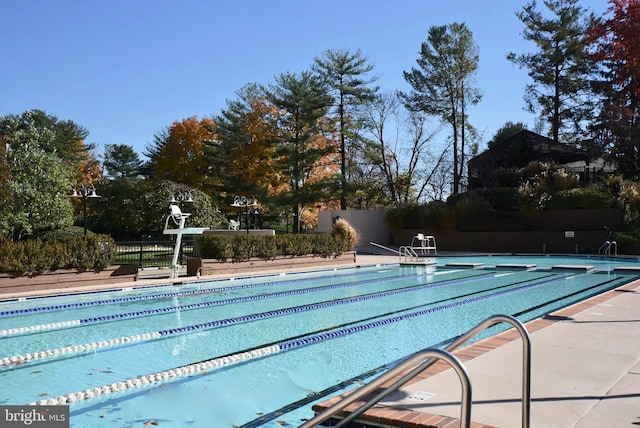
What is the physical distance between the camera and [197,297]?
12094 millimetres

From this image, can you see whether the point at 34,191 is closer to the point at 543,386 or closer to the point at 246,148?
the point at 246,148

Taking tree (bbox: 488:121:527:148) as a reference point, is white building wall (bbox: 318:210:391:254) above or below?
below

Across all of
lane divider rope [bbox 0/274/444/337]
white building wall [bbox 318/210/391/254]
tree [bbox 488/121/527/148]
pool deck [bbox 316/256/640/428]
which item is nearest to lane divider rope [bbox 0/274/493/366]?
lane divider rope [bbox 0/274/444/337]

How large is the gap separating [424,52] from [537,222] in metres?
14.3

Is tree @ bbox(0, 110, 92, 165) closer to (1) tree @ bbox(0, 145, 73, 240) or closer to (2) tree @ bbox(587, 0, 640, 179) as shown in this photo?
(1) tree @ bbox(0, 145, 73, 240)

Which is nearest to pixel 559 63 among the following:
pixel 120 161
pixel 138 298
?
pixel 138 298

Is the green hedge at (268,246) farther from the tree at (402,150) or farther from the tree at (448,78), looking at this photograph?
the tree at (402,150)

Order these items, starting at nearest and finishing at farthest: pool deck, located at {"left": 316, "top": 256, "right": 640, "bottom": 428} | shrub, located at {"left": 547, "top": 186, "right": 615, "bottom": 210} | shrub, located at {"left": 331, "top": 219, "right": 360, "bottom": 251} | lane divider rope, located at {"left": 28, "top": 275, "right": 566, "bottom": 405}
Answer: pool deck, located at {"left": 316, "top": 256, "right": 640, "bottom": 428} → lane divider rope, located at {"left": 28, "top": 275, "right": 566, "bottom": 405} → shrub, located at {"left": 331, "top": 219, "right": 360, "bottom": 251} → shrub, located at {"left": 547, "top": 186, "right": 615, "bottom": 210}

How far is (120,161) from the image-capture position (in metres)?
53.1

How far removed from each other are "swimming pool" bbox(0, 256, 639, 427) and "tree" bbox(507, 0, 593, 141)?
21.3 m

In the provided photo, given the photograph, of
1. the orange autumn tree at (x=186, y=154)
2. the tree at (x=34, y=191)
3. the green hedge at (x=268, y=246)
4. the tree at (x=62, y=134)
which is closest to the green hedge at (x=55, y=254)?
the green hedge at (x=268, y=246)

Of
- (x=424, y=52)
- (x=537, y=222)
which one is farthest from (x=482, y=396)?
(x=424, y=52)

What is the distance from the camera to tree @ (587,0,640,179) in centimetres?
1989

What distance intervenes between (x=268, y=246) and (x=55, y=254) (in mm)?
6434
